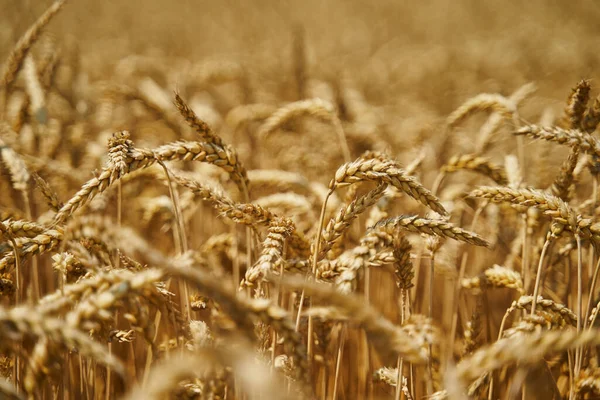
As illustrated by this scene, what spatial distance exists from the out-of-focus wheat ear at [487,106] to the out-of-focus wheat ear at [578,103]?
33 centimetres

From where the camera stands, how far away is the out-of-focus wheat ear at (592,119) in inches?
71.7

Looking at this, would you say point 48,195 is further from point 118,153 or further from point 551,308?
point 551,308

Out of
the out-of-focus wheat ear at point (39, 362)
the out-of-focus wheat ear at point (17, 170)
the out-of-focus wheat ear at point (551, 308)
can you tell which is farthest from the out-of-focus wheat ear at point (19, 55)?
the out-of-focus wheat ear at point (551, 308)

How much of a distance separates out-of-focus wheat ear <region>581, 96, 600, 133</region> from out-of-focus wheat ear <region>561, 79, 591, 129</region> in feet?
0.06

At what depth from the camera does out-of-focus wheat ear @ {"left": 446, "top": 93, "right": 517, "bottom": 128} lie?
7.21 ft

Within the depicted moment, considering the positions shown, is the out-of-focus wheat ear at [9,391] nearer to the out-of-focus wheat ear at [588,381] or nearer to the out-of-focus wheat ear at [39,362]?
the out-of-focus wheat ear at [39,362]

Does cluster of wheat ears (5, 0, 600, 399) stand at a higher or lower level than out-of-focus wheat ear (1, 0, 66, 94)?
lower

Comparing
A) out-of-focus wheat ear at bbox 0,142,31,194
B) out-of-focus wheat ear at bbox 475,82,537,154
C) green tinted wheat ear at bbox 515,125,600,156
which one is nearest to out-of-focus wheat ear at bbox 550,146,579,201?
green tinted wheat ear at bbox 515,125,600,156

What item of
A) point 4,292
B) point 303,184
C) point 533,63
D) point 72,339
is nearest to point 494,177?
point 303,184

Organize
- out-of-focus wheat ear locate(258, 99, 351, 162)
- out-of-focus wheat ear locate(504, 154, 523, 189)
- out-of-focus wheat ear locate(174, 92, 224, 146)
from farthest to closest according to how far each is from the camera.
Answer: out-of-focus wheat ear locate(258, 99, 351, 162) → out-of-focus wheat ear locate(504, 154, 523, 189) → out-of-focus wheat ear locate(174, 92, 224, 146)

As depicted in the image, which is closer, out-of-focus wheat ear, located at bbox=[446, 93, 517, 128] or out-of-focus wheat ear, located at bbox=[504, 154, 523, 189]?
out-of-focus wheat ear, located at bbox=[504, 154, 523, 189]

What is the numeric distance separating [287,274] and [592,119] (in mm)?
1336

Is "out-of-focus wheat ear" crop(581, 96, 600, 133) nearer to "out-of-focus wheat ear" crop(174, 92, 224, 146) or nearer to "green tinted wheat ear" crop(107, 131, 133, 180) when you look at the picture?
"out-of-focus wheat ear" crop(174, 92, 224, 146)

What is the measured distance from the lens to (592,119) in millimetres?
1835
